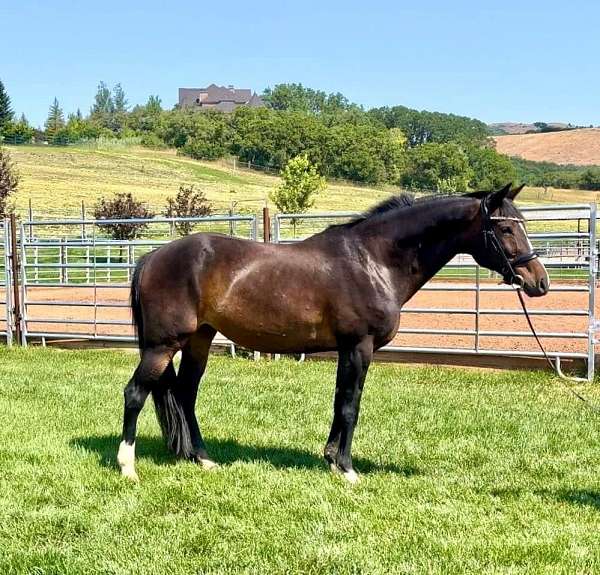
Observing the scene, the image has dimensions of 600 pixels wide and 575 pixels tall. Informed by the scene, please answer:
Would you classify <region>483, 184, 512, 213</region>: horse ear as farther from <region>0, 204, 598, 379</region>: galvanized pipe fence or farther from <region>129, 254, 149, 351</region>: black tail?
<region>129, 254, 149, 351</region>: black tail

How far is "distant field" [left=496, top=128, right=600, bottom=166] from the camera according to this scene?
92.4 meters

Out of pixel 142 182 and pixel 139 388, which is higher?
pixel 142 182

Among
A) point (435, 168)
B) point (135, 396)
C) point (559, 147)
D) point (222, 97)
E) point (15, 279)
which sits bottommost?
point (135, 396)

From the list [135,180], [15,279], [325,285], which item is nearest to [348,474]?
[325,285]

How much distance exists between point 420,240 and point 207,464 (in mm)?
2145

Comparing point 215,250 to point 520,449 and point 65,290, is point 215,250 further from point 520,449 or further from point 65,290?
point 65,290

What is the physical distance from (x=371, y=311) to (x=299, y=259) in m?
0.62

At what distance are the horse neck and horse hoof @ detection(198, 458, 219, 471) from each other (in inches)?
68.7

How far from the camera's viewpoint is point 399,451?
5.41m

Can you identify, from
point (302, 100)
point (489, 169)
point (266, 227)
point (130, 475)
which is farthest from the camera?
point (302, 100)

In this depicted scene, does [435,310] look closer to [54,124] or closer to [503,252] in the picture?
[503,252]

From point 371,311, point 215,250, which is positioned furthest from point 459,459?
point 215,250

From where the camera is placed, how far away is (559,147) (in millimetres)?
97688

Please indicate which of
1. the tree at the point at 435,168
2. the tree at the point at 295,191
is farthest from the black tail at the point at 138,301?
the tree at the point at 435,168
